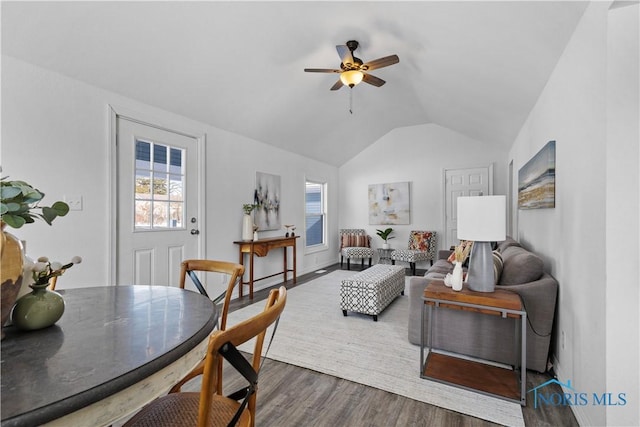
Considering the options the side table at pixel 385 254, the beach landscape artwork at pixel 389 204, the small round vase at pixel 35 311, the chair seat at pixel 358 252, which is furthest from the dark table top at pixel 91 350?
the beach landscape artwork at pixel 389 204

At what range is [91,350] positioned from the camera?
0.79 metres

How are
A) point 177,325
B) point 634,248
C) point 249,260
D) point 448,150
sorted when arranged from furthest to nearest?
point 448,150 → point 249,260 → point 634,248 → point 177,325

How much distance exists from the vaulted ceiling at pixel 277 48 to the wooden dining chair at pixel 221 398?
232 centimetres

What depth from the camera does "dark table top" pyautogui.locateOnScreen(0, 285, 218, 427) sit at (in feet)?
1.93

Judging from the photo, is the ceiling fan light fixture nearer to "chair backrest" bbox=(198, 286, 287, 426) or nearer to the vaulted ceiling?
the vaulted ceiling

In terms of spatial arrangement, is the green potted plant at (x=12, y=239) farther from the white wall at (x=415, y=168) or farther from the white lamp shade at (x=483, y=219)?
the white wall at (x=415, y=168)

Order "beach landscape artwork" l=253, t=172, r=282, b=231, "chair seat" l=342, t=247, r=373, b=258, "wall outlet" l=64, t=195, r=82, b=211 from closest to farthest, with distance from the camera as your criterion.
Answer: "wall outlet" l=64, t=195, r=82, b=211 < "beach landscape artwork" l=253, t=172, r=282, b=231 < "chair seat" l=342, t=247, r=373, b=258

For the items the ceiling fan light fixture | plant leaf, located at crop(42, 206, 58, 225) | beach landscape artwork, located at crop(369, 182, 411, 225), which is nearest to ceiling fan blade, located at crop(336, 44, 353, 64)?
the ceiling fan light fixture

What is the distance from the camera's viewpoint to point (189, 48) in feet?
8.77

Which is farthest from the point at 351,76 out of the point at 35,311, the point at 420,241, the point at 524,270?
the point at 420,241

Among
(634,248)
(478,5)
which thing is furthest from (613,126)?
(478,5)

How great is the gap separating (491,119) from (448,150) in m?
2.02

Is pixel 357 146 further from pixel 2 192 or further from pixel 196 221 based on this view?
pixel 2 192

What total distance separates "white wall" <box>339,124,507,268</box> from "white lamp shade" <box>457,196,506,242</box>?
4.23m
